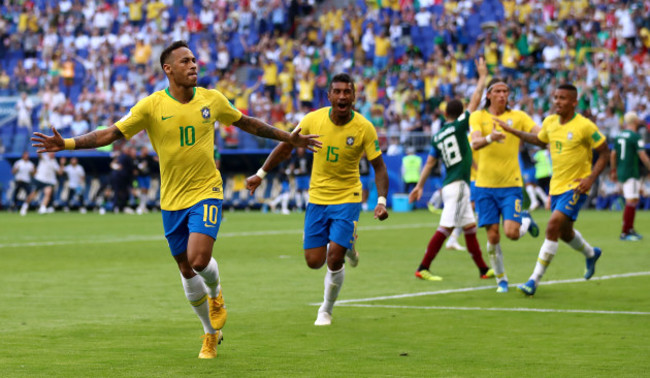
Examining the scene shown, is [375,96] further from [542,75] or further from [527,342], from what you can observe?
[527,342]

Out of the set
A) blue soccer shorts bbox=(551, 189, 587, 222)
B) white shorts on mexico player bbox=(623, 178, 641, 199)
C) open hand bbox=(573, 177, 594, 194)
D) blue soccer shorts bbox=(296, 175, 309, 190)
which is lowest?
blue soccer shorts bbox=(296, 175, 309, 190)

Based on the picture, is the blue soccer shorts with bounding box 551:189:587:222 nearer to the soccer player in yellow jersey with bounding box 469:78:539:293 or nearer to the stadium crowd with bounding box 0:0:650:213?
the soccer player in yellow jersey with bounding box 469:78:539:293

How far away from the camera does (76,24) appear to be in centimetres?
4841

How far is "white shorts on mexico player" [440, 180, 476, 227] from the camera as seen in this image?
1472cm

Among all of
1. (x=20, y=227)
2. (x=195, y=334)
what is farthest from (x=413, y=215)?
(x=195, y=334)

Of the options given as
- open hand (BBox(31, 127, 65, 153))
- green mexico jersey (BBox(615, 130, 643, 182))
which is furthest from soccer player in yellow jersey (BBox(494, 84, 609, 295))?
green mexico jersey (BBox(615, 130, 643, 182))

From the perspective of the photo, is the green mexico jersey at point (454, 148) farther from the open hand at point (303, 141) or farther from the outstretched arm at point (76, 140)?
the outstretched arm at point (76, 140)

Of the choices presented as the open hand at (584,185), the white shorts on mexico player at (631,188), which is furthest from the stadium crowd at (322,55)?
the open hand at (584,185)

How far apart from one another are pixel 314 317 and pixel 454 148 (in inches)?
188

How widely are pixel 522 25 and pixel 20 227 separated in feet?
56.8

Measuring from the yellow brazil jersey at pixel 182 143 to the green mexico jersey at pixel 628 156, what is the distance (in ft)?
50.4

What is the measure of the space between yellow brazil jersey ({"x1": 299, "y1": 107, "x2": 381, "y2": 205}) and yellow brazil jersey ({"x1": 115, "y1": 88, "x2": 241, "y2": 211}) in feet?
6.33

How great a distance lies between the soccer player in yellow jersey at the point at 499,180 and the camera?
43.0 ft

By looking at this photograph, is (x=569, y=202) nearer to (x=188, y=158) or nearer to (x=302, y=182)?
(x=188, y=158)
